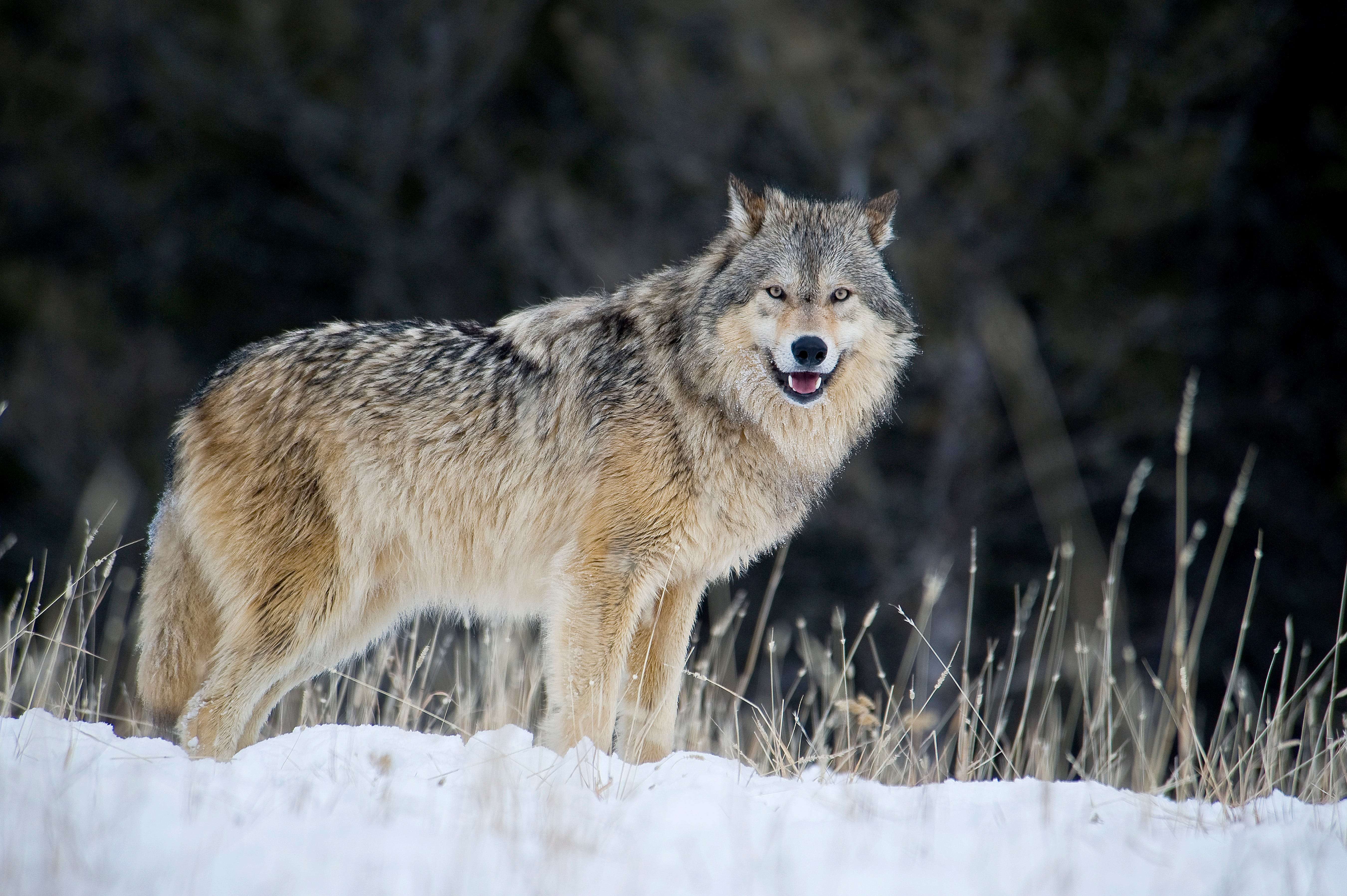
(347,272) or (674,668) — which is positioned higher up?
(347,272)

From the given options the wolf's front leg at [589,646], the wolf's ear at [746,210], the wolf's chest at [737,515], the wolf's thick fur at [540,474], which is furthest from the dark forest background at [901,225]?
the wolf's front leg at [589,646]

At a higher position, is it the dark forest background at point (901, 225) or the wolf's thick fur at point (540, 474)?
the dark forest background at point (901, 225)

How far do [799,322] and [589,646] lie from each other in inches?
50.7

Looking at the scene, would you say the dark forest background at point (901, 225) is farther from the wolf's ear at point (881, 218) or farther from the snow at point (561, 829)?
the snow at point (561, 829)

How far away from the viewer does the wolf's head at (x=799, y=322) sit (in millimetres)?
3730

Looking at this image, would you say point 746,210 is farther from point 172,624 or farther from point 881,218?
point 172,624

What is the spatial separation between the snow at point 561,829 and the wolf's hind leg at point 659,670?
0.80 meters

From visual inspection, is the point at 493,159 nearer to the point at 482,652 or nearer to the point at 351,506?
the point at 482,652

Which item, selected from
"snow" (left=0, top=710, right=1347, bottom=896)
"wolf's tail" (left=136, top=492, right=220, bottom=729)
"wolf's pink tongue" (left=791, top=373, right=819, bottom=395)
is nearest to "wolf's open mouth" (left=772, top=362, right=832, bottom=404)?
"wolf's pink tongue" (left=791, top=373, right=819, bottom=395)

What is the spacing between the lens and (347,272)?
44.3 feet

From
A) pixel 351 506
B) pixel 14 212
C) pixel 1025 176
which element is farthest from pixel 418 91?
pixel 351 506

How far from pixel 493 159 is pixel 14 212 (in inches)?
241

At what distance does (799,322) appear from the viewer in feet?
12.2

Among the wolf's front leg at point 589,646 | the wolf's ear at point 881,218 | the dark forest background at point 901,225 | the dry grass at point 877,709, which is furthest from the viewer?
the dark forest background at point 901,225
